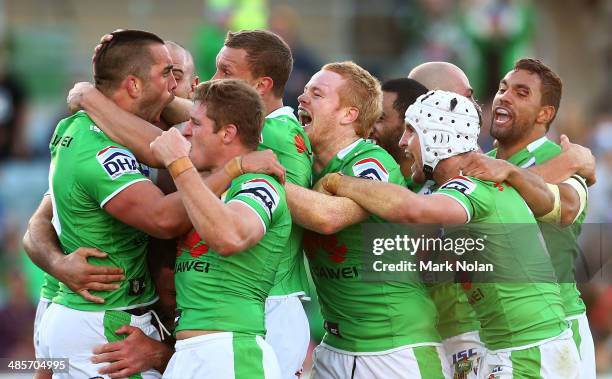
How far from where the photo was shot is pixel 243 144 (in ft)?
21.2

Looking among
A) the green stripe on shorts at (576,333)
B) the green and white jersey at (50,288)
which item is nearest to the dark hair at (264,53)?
the green and white jersey at (50,288)

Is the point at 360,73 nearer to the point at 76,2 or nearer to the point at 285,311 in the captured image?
the point at 285,311

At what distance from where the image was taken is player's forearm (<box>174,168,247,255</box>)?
232 inches

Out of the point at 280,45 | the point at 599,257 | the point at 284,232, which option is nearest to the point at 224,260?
the point at 284,232

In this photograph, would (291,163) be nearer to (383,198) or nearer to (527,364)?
(383,198)

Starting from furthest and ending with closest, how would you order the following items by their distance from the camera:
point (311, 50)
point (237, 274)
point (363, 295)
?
1. point (311, 50)
2. point (363, 295)
3. point (237, 274)

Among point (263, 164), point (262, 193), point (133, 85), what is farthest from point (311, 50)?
point (262, 193)

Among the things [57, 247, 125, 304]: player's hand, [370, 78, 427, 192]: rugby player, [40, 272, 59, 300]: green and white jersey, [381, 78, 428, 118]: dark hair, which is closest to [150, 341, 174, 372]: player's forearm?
[57, 247, 125, 304]: player's hand

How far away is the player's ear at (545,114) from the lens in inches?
306

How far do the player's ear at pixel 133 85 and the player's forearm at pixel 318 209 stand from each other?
1.13 m

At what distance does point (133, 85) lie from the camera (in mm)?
6871

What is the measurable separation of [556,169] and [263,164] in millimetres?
2302

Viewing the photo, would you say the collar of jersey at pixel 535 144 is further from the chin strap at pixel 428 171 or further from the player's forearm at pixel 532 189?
the chin strap at pixel 428 171

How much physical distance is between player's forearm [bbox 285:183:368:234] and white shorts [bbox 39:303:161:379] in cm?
125
